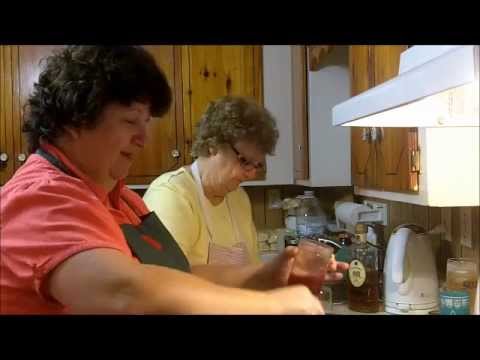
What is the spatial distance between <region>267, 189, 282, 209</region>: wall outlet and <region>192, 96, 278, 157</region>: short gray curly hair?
0.59ft

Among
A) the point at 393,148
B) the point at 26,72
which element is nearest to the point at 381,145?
the point at 393,148

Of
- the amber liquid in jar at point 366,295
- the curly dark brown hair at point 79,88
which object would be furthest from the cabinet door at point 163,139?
the amber liquid in jar at point 366,295

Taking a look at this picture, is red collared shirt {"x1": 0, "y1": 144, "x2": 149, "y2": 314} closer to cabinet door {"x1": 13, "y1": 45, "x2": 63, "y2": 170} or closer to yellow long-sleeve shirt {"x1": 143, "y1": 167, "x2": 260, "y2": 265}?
cabinet door {"x1": 13, "y1": 45, "x2": 63, "y2": 170}

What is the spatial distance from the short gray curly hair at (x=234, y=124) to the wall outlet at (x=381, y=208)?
0.99 feet

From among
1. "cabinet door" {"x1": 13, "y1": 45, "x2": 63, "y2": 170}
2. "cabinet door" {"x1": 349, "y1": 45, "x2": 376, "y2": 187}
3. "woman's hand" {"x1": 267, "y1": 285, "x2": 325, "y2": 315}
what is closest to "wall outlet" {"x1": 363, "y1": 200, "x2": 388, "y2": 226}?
"cabinet door" {"x1": 349, "y1": 45, "x2": 376, "y2": 187}

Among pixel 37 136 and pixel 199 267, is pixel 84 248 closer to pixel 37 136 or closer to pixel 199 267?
pixel 37 136

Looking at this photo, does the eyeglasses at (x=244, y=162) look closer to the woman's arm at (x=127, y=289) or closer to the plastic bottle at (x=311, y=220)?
the plastic bottle at (x=311, y=220)

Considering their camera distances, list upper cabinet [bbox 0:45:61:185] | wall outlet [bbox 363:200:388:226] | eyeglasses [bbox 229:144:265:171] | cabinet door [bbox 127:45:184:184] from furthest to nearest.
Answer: wall outlet [bbox 363:200:388:226] < eyeglasses [bbox 229:144:265:171] < cabinet door [bbox 127:45:184:184] < upper cabinet [bbox 0:45:61:185]

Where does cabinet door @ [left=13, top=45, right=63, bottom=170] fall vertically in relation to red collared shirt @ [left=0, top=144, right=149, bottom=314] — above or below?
above

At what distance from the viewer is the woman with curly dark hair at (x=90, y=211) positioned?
38 centimetres

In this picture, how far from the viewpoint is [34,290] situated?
0.39 m

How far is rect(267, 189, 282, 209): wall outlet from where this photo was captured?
2.97 feet
